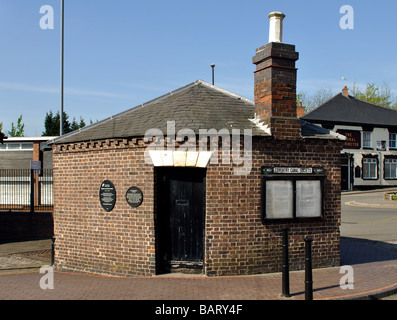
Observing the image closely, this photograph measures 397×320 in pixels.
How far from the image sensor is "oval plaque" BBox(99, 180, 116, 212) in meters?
9.62

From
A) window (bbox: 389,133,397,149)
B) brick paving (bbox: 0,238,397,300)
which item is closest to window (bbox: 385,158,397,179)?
window (bbox: 389,133,397,149)

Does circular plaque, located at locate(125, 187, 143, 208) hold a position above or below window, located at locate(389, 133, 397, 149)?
below

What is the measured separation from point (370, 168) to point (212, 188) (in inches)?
1367

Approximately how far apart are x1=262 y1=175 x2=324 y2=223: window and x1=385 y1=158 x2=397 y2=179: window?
34616mm

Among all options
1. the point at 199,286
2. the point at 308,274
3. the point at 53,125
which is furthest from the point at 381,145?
the point at 308,274

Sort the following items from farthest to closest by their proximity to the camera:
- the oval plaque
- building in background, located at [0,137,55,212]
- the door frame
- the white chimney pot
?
building in background, located at [0,137,55,212]
the white chimney pot
the oval plaque
the door frame

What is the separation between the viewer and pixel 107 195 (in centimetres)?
970

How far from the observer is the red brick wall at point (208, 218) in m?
9.00

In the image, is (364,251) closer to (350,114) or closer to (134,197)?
(134,197)

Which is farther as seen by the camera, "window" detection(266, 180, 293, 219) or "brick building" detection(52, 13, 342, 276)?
"window" detection(266, 180, 293, 219)

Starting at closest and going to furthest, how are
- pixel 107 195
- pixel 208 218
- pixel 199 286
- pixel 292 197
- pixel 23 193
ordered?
1. pixel 199 286
2. pixel 208 218
3. pixel 292 197
4. pixel 107 195
5. pixel 23 193

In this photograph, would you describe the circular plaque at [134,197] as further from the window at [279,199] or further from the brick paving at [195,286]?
the window at [279,199]

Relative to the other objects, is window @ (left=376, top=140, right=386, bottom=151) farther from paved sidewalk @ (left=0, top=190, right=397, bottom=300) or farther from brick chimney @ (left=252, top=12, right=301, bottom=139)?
brick chimney @ (left=252, top=12, right=301, bottom=139)
